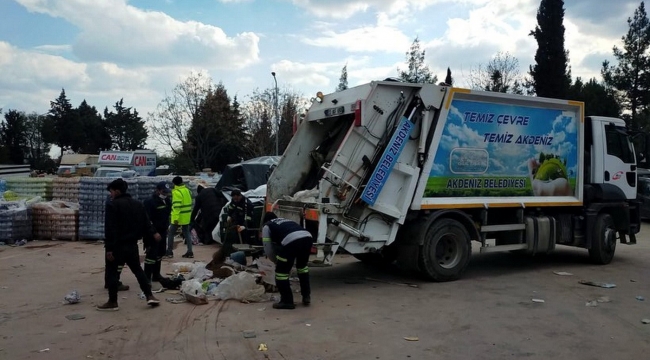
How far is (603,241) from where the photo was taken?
10.4 meters

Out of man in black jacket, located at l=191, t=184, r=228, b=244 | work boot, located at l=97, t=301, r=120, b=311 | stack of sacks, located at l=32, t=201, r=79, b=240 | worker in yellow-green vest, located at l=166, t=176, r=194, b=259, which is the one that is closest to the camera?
work boot, located at l=97, t=301, r=120, b=311

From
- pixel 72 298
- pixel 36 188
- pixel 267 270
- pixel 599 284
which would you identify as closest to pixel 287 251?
pixel 267 270

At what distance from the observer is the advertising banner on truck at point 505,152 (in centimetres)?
864

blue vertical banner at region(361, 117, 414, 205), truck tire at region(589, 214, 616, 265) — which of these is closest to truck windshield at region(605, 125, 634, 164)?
truck tire at region(589, 214, 616, 265)

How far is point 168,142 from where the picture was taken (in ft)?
135

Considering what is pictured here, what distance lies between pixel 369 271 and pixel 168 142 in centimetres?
3393

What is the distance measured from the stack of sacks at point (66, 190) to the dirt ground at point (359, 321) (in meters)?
6.90

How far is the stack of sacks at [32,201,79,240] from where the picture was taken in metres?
14.2

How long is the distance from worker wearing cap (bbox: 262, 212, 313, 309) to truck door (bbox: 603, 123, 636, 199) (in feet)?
21.7

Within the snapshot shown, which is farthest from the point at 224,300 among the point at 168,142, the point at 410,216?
Result: the point at 168,142

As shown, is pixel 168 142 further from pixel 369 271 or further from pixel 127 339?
pixel 127 339

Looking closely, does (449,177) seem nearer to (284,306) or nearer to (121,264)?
(284,306)

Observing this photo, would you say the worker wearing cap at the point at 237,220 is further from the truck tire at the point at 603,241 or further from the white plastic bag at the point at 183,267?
the truck tire at the point at 603,241

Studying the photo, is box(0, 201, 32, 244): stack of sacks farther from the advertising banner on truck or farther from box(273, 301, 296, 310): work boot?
the advertising banner on truck
